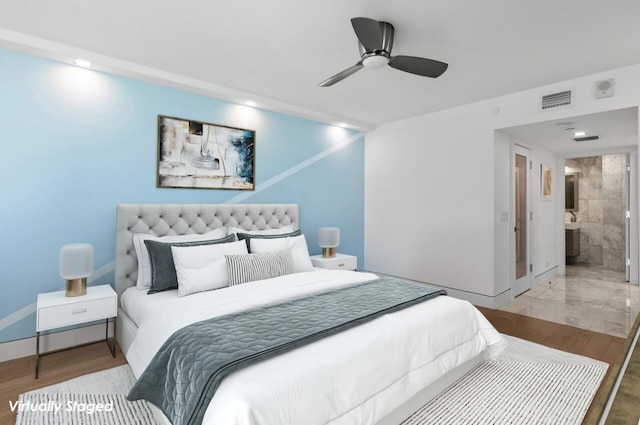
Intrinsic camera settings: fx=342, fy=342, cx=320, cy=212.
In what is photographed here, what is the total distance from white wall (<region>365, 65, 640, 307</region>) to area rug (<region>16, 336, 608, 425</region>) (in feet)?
5.13

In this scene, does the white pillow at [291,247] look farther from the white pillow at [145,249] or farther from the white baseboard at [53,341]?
the white baseboard at [53,341]

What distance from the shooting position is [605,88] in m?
3.23

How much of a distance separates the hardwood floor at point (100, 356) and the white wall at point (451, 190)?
0.68 m

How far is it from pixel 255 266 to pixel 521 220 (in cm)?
390

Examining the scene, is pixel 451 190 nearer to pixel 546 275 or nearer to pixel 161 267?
pixel 546 275

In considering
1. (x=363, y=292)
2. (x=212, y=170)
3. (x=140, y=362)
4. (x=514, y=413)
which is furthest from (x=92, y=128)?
(x=514, y=413)

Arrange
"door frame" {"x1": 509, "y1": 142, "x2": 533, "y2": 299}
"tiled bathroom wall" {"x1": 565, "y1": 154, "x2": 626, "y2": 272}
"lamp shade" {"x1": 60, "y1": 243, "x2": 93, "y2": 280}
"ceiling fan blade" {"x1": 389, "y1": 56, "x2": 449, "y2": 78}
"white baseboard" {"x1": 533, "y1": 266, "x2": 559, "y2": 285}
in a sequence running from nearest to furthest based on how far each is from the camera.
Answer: "ceiling fan blade" {"x1": 389, "y1": 56, "x2": 449, "y2": 78} → "lamp shade" {"x1": 60, "y1": 243, "x2": 93, "y2": 280} → "door frame" {"x1": 509, "y1": 142, "x2": 533, "y2": 299} → "white baseboard" {"x1": 533, "y1": 266, "x2": 559, "y2": 285} → "tiled bathroom wall" {"x1": 565, "y1": 154, "x2": 626, "y2": 272}

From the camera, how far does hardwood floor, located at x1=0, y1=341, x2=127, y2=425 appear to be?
7.70 feet

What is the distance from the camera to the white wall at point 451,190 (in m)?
3.93

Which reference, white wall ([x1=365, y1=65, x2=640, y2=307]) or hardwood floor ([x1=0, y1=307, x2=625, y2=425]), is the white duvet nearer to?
hardwood floor ([x1=0, y1=307, x2=625, y2=425])

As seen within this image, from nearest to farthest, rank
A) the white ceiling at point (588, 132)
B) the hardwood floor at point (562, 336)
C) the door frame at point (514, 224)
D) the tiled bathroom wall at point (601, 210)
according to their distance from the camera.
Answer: the hardwood floor at point (562, 336) → the white ceiling at point (588, 132) → the door frame at point (514, 224) → the tiled bathroom wall at point (601, 210)

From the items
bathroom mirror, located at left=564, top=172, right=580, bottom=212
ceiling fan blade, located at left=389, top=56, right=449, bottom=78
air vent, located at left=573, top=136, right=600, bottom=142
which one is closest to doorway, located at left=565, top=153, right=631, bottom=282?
bathroom mirror, located at left=564, top=172, right=580, bottom=212

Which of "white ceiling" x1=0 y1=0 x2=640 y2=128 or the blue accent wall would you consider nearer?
"white ceiling" x1=0 y1=0 x2=640 y2=128

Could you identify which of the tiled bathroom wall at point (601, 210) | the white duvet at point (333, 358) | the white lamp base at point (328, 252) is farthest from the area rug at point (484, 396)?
the tiled bathroom wall at point (601, 210)
